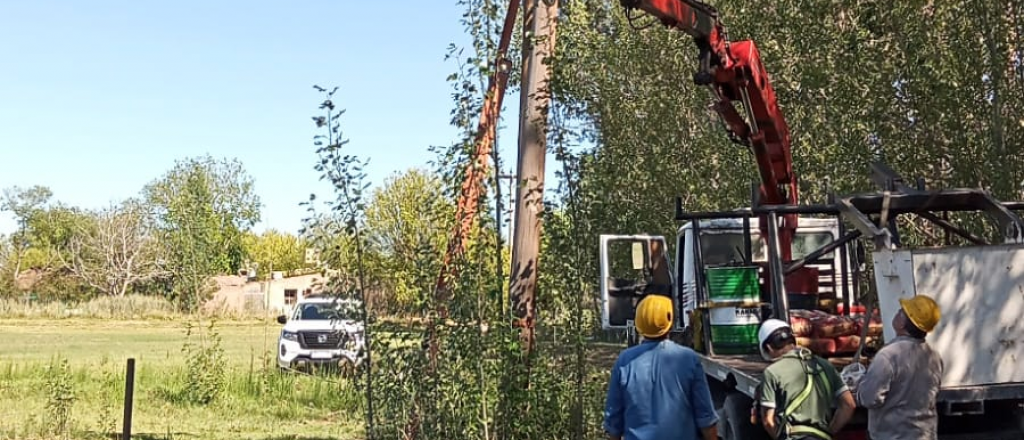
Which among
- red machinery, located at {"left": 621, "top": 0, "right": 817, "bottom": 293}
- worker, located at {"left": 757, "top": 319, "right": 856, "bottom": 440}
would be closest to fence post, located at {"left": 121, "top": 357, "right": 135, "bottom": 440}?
red machinery, located at {"left": 621, "top": 0, "right": 817, "bottom": 293}

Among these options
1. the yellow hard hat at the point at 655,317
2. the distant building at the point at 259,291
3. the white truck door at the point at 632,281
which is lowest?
the yellow hard hat at the point at 655,317

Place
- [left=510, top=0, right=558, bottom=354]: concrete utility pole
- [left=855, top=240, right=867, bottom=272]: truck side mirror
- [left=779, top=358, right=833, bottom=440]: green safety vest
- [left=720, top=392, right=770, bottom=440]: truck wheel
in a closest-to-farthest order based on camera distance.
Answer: [left=779, top=358, right=833, bottom=440]: green safety vest
[left=720, top=392, right=770, bottom=440]: truck wheel
[left=510, top=0, right=558, bottom=354]: concrete utility pole
[left=855, top=240, right=867, bottom=272]: truck side mirror

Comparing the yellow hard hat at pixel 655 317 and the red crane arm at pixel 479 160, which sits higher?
the red crane arm at pixel 479 160

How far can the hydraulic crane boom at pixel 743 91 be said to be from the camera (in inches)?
400

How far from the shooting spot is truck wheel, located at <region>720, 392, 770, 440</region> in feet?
24.6

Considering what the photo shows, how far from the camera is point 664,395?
17.4 ft

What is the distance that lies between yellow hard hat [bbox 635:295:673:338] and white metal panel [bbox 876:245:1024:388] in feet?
6.44

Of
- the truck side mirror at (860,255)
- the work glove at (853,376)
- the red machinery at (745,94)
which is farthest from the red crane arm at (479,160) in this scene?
the truck side mirror at (860,255)

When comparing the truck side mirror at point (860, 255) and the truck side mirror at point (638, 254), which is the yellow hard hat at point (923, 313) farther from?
the truck side mirror at point (860, 255)

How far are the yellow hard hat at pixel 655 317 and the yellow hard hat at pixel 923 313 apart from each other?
1.63m

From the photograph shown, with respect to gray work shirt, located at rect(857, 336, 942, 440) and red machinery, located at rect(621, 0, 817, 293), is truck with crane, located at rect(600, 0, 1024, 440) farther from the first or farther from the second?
gray work shirt, located at rect(857, 336, 942, 440)

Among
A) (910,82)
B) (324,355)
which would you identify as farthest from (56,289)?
(910,82)

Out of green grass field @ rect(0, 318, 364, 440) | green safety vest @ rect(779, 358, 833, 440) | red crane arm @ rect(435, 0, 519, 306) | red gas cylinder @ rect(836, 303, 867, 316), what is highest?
red crane arm @ rect(435, 0, 519, 306)

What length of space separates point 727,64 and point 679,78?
1064cm
